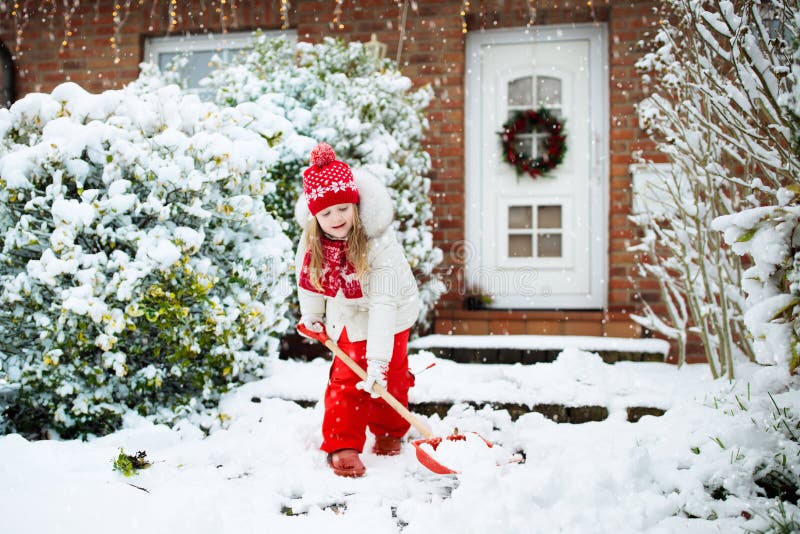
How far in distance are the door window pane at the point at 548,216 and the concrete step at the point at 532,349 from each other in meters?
1.39

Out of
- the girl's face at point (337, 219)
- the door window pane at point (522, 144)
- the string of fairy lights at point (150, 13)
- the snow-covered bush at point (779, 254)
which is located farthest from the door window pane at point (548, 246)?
the snow-covered bush at point (779, 254)

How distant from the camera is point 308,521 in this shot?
2.09 m

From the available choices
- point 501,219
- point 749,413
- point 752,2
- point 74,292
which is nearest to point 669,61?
point 752,2

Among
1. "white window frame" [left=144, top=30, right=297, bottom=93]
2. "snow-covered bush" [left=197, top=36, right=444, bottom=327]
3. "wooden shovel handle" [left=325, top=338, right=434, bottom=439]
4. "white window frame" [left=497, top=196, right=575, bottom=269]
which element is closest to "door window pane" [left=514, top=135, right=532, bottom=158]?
"white window frame" [left=497, top=196, right=575, bottom=269]

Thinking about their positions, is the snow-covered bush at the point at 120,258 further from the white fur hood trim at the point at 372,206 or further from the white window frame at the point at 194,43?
the white window frame at the point at 194,43

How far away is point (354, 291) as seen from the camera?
2697mm

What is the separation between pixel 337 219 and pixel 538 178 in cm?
351

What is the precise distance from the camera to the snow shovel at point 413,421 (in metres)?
2.40

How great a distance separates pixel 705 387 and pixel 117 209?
2958 millimetres

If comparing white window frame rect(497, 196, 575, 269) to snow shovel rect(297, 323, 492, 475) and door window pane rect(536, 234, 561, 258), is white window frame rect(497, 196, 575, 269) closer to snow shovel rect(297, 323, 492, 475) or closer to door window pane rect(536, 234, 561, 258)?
door window pane rect(536, 234, 561, 258)

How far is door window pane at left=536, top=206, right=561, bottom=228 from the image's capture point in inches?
225

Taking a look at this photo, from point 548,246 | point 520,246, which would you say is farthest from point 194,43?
point 548,246

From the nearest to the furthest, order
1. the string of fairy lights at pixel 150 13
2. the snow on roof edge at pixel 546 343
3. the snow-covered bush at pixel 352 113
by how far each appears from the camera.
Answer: the snow on roof edge at pixel 546 343 < the snow-covered bush at pixel 352 113 < the string of fairy lights at pixel 150 13

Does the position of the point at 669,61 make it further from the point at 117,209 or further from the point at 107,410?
the point at 107,410
